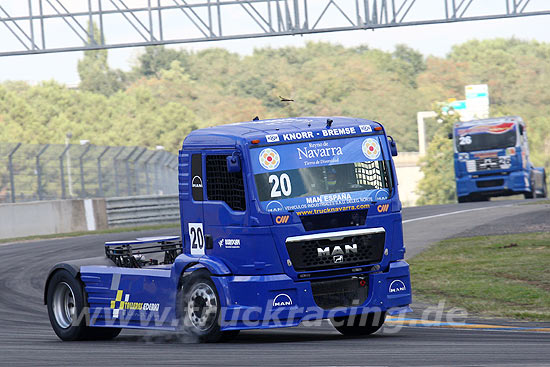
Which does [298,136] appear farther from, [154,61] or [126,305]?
[154,61]

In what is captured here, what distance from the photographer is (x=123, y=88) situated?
520ft

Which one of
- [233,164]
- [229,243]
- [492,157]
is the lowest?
[229,243]

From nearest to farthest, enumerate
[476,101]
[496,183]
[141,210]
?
[141,210] → [496,183] → [476,101]

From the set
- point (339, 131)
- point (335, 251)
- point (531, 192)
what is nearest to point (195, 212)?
point (335, 251)

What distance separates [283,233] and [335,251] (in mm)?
554

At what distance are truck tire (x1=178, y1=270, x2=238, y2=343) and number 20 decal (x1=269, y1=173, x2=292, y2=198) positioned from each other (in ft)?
3.40

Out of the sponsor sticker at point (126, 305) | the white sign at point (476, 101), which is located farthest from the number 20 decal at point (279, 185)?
the white sign at point (476, 101)

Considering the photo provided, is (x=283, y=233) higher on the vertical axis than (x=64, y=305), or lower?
higher

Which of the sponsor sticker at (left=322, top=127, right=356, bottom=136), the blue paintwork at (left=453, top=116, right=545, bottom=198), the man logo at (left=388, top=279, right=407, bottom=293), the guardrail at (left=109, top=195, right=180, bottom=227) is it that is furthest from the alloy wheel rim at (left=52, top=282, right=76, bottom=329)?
the blue paintwork at (left=453, top=116, right=545, bottom=198)

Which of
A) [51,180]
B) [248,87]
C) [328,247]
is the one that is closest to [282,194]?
[328,247]

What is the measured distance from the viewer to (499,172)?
37.0 metres

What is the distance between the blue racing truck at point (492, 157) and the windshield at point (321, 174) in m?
27.4

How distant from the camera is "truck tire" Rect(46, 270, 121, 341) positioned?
36.2 ft

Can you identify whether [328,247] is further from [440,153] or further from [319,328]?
[440,153]
